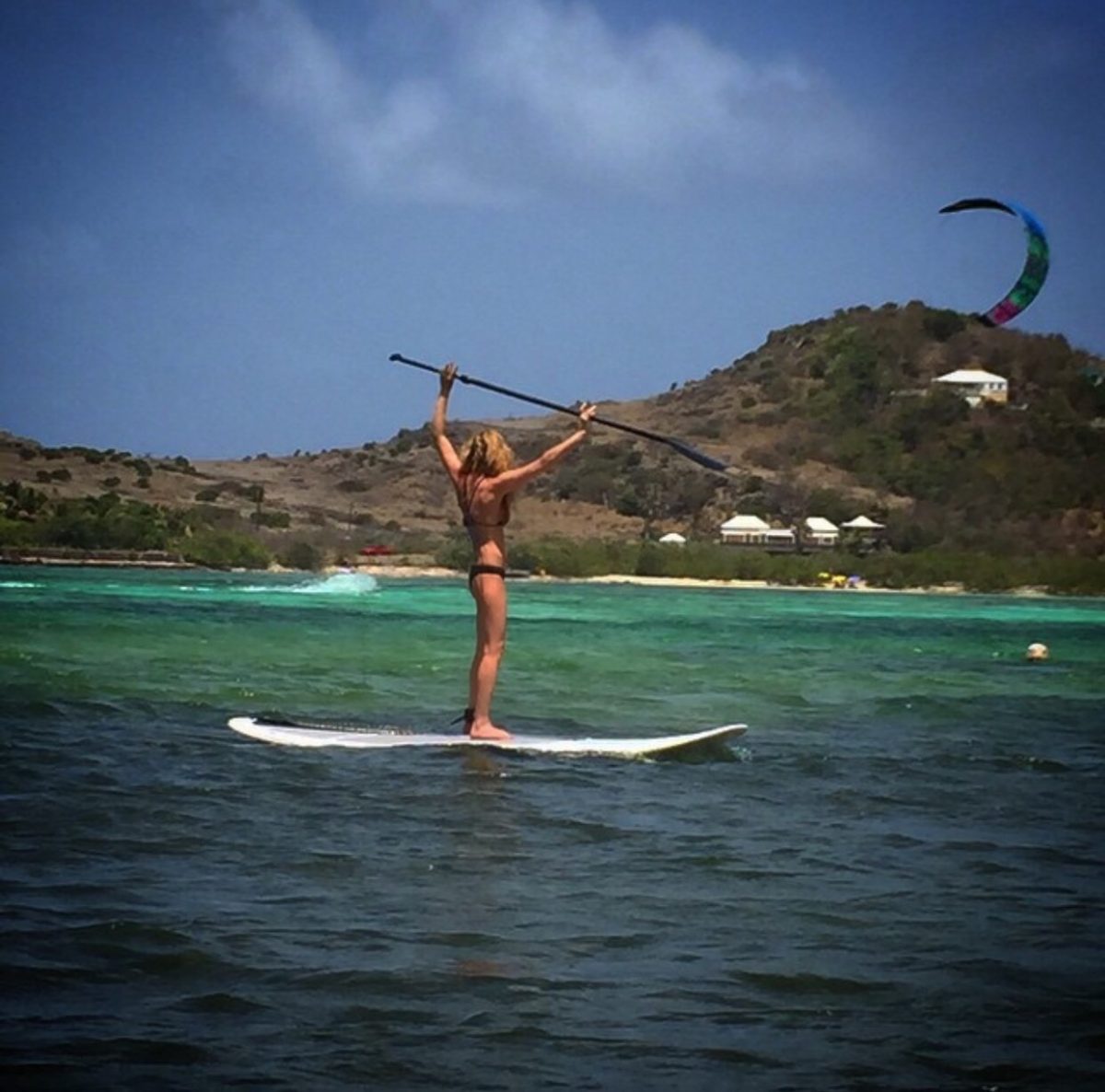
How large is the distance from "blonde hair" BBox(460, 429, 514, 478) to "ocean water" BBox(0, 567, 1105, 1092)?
1549mm

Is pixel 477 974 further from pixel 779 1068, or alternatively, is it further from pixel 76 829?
pixel 76 829

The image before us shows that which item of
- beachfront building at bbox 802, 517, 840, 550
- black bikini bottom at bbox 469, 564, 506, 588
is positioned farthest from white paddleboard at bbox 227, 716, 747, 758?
beachfront building at bbox 802, 517, 840, 550

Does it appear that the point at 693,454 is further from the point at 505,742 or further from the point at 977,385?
the point at 977,385

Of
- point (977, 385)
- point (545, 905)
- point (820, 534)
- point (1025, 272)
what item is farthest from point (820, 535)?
point (545, 905)

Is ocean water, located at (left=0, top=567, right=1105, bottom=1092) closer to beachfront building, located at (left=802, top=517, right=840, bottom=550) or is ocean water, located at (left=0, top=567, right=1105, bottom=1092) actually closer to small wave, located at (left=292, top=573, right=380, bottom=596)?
small wave, located at (left=292, top=573, right=380, bottom=596)

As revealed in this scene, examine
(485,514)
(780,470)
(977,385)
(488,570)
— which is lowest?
(488,570)

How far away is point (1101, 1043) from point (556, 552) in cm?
7342

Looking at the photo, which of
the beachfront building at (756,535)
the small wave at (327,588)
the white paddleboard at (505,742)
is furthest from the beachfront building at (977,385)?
the white paddleboard at (505,742)

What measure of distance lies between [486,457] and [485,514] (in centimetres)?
31

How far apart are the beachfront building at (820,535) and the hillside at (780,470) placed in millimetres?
2893

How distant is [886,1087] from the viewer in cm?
433

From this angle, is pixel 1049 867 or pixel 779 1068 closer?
pixel 779 1068

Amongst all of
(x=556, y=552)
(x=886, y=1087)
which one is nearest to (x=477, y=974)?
(x=886, y=1087)

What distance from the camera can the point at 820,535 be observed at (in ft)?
278
